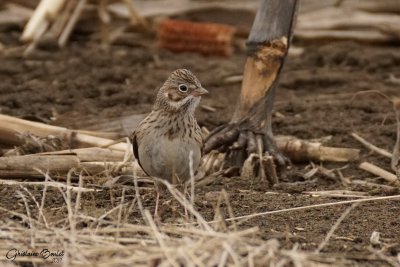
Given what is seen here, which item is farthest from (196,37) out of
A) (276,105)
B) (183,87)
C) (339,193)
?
(339,193)

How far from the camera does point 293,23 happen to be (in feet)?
26.8

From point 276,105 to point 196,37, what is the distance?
241 cm

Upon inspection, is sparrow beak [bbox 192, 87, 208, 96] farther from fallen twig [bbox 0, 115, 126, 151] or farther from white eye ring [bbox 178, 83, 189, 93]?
fallen twig [bbox 0, 115, 126, 151]

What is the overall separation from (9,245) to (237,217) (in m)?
1.60

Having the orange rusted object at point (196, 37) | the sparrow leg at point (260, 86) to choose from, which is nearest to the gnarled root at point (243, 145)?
the sparrow leg at point (260, 86)

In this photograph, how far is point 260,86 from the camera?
8.23 metres

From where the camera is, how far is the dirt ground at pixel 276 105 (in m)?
6.56

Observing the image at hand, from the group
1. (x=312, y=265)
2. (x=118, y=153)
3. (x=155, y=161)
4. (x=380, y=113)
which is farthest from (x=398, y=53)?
(x=312, y=265)

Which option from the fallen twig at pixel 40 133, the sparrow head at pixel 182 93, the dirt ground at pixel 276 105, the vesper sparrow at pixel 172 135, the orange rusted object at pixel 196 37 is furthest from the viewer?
the orange rusted object at pixel 196 37

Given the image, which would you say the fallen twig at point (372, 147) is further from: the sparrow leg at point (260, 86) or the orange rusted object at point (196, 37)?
the orange rusted object at point (196, 37)

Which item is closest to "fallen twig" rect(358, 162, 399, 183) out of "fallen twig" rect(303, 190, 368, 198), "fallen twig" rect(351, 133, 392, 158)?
"fallen twig" rect(351, 133, 392, 158)

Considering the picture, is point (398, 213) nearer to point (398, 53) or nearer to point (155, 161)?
point (155, 161)

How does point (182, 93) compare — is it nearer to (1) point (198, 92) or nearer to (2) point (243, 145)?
(1) point (198, 92)

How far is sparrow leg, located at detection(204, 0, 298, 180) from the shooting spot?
8117 mm
